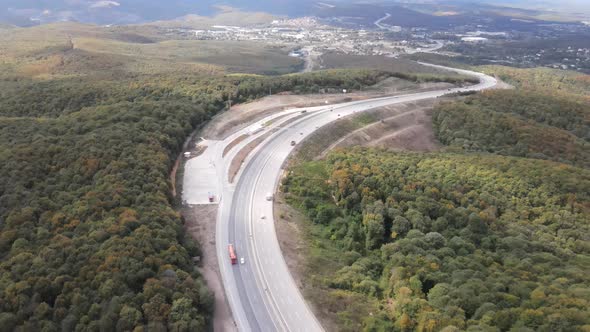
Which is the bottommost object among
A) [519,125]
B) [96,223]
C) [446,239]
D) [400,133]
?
[446,239]

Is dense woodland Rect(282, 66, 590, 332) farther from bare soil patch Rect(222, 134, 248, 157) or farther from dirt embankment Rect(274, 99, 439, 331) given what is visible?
bare soil patch Rect(222, 134, 248, 157)

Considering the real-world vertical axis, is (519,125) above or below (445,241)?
above

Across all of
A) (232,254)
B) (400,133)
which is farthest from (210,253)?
(400,133)

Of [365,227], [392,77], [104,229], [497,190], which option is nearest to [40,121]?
[104,229]

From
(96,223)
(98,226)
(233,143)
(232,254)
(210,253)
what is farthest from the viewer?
(233,143)

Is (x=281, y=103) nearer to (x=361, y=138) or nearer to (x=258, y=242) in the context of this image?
(x=361, y=138)

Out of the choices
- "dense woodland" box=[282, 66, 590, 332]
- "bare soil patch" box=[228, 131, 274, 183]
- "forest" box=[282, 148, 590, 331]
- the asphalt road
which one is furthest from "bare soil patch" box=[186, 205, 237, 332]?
"bare soil patch" box=[228, 131, 274, 183]

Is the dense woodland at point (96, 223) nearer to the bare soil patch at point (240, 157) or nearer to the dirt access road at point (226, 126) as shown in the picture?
the dirt access road at point (226, 126)
